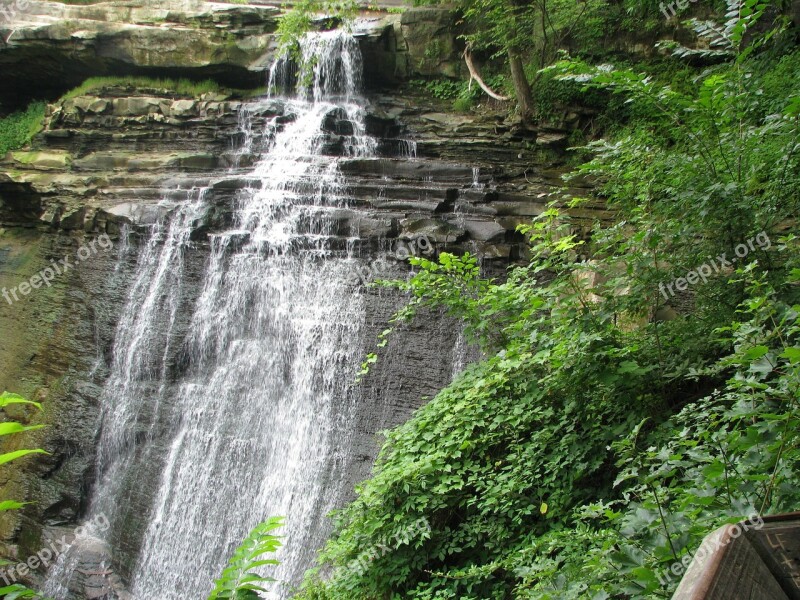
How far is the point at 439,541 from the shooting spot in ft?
15.5

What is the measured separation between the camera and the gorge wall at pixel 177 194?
8812 millimetres

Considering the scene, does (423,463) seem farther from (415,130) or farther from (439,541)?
(415,130)

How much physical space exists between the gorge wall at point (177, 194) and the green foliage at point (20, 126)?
747 millimetres

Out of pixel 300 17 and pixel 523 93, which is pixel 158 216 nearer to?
pixel 300 17

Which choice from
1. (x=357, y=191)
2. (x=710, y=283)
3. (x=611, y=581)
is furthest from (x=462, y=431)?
(x=357, y=191)

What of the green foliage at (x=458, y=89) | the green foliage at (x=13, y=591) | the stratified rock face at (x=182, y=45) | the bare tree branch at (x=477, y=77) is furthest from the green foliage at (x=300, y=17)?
the green foliage at (x=13, y=591)

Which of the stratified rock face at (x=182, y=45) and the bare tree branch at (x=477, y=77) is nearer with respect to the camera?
the bare tree branch at (x=477, y=77)

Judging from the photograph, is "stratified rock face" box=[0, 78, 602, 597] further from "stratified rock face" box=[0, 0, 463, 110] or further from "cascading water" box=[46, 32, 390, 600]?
"stratified rock face" box=[0, 0, 463, 110]

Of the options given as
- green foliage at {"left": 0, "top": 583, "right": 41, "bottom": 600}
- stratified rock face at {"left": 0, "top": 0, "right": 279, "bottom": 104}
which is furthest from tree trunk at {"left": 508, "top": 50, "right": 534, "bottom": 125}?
green foliage at {"left": 0, "top": 583, "right": 41, "bottom": 600}

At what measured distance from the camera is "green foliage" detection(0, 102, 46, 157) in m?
14.2

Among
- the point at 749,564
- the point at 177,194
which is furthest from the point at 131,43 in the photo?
the point at 749,564

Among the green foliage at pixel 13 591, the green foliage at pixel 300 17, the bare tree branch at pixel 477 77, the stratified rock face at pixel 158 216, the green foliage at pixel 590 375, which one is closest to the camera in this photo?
the green foliage at pixel 13 591

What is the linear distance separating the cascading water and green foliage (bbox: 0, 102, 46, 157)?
617 cm

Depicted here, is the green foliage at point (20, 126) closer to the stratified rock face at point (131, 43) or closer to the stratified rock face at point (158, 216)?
the stratified rock face at point (158, 216)
